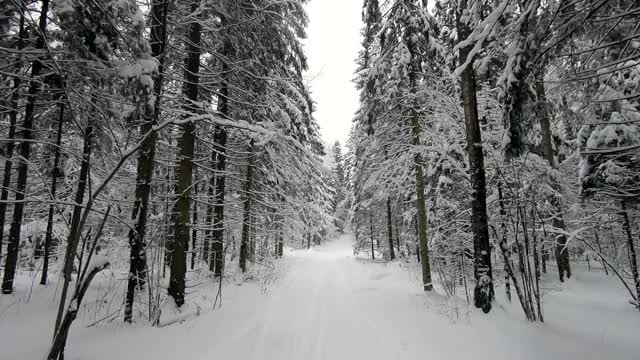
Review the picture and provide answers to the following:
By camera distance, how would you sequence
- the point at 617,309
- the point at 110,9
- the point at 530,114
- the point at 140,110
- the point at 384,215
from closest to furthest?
the point at 110,9 → the point at 140,110 → the point at 530,114 → the point at 617,309 → the point at 384,215

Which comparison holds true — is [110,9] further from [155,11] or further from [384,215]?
[384,215]

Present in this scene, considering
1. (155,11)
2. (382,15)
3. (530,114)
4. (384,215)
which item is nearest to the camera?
(530,114)

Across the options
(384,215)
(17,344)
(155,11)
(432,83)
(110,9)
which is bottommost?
(17,344)

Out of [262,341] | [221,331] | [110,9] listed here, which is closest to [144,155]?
[110,9]

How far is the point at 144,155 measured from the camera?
6.86 meters

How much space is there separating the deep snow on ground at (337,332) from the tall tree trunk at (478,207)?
1.56 ft

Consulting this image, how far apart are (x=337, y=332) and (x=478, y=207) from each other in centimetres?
A: 416

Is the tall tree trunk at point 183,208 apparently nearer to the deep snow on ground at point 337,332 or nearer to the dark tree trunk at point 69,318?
the deep snow on ground at point 337,332

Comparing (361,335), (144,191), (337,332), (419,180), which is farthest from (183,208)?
(419,180)

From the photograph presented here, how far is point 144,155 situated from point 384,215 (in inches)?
912

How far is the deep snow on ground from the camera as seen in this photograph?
489 centimetres

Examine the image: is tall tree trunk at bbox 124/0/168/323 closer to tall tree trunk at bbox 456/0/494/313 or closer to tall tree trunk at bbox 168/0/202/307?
tall tree trunk at bbox 168/0/202/307

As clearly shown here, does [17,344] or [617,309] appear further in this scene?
[617,309]

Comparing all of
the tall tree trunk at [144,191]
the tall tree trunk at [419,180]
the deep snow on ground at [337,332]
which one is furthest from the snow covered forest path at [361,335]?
the tall tree trunk at [419,180]
